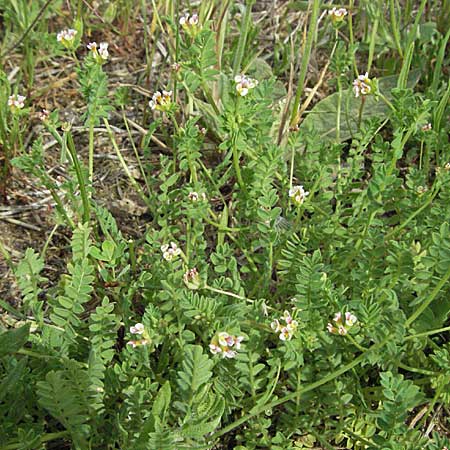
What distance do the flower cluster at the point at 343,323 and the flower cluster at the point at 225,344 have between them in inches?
7.7

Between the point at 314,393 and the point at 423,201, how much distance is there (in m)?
0.50

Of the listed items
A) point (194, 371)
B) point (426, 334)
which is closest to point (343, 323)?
point (426, 334)

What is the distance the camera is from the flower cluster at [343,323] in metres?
1.49

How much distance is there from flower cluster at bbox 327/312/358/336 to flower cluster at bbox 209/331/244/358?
0.20m

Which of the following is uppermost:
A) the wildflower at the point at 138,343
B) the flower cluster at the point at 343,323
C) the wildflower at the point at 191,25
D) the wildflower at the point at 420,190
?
the wildflower at the point at 191,25

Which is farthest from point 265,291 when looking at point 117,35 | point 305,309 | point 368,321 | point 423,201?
point 117,35

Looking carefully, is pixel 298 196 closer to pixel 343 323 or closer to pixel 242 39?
pixel 343 323

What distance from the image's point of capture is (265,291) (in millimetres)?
1746

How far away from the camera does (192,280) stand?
1572 millimetres

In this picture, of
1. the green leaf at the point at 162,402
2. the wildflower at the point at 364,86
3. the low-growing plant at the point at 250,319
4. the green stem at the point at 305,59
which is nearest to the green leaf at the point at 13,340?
the low-growing plant at the point at 250,319

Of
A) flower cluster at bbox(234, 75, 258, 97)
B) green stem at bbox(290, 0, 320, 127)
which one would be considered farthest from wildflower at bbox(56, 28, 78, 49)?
green stem at bbox(290, 0, 320, 127)

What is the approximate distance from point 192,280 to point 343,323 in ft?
1.04

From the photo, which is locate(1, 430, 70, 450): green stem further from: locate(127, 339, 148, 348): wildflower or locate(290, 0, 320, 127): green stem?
locate(290, 0, 320, 127): green stem

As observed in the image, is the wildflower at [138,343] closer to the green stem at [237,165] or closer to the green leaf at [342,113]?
the green stem at [237,165]
